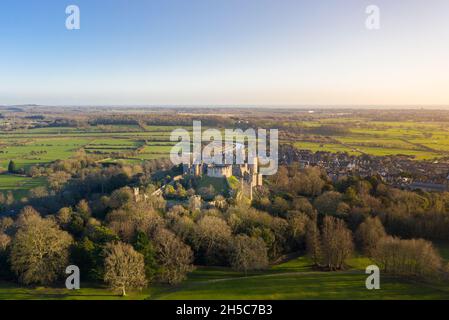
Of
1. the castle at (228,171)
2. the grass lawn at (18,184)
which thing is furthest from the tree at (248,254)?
the grass lawn at (18,184)

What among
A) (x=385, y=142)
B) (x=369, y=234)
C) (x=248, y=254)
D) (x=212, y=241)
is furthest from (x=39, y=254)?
(x=385, y=142)

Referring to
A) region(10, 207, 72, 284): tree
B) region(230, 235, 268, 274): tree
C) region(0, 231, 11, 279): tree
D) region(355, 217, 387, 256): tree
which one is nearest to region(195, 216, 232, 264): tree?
region(230, 235, 268, 274): tree

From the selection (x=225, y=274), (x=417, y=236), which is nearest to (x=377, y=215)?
(x=417, y=236)

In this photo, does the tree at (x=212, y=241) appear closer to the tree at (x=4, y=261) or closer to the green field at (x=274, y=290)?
the green field at (x=274, y=290)

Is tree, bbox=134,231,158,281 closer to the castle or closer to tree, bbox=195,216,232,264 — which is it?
tree, bbox=195,216,232,264

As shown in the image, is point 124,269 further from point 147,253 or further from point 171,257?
point 171,257
